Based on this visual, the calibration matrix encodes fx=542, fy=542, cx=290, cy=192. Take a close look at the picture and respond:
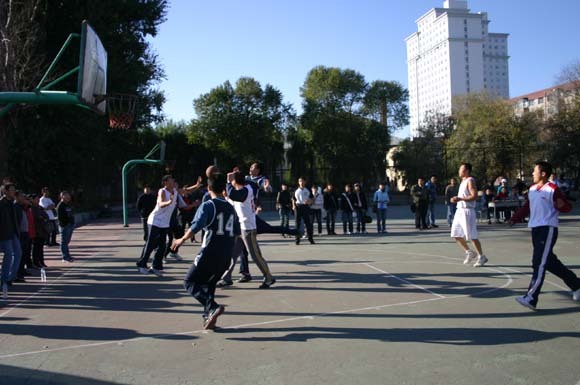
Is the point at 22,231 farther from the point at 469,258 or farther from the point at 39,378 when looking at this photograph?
the point at 469,258

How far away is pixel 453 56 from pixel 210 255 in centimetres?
16471

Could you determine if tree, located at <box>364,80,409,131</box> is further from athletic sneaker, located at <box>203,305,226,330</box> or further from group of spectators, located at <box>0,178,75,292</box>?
athletic sneaker, located at <box>203,305,226,330</box>

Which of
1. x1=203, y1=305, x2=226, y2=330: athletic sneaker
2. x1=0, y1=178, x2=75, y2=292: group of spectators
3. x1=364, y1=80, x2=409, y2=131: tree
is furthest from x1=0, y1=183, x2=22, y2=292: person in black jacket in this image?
x1=364, y1=80, x2=409, y2=131: tree

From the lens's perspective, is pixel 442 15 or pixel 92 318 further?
pixel 442 15

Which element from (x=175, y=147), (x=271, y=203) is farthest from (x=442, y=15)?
(x=271, y=203)

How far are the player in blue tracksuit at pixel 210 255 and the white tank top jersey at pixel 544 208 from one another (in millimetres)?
4052

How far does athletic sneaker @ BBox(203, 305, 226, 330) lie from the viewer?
6320 millimetres

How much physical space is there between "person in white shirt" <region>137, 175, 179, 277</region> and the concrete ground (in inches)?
15.2

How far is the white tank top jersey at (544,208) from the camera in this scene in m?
7.16

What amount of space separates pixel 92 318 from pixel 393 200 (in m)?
41.8

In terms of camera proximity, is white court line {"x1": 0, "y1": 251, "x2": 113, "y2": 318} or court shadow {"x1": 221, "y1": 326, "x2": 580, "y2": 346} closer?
court shadow {"x1": 221, "y1": 326, "x2": 580, "y2": 346}

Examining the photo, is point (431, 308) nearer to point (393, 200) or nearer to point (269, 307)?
point (269, 307)

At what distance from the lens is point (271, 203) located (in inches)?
1550

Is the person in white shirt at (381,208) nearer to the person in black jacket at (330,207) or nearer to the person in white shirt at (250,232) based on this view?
the person in black jacket at (330,207)
